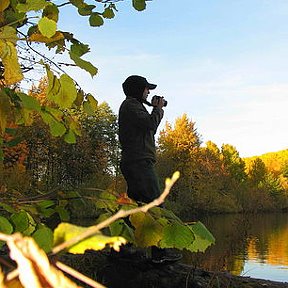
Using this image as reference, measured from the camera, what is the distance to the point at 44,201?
1.63 metres

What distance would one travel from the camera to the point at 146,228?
1493mm

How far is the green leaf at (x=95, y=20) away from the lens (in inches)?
76.5

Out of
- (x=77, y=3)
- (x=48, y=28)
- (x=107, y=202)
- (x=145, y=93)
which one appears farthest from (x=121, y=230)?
(x=145, y=93)

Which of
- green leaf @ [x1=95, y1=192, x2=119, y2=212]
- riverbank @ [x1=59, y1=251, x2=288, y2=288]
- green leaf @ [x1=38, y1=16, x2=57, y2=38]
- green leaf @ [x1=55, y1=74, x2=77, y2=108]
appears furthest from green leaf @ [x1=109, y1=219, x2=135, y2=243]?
riverbank @ [x1=59, y1=251, x2=288, y2=288]

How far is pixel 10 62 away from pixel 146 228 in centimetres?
65

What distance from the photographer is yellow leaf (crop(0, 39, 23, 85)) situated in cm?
118

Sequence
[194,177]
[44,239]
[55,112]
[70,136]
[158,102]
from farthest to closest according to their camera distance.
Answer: [194,177] < [158,102] < [70,136] < [55,112] < [44,239]

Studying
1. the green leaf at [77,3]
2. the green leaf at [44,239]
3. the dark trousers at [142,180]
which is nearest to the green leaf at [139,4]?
the green leaf at [77,3]

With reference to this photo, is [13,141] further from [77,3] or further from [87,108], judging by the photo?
[77,3]

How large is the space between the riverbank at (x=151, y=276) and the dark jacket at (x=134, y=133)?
1212 mm

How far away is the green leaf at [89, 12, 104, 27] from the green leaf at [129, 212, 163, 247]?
0.87 m

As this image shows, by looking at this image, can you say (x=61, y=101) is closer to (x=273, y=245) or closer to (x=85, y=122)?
(x=273, y=245)

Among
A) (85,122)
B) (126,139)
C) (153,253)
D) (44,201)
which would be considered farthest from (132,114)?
(85,122)

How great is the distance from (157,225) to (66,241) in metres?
0.99
